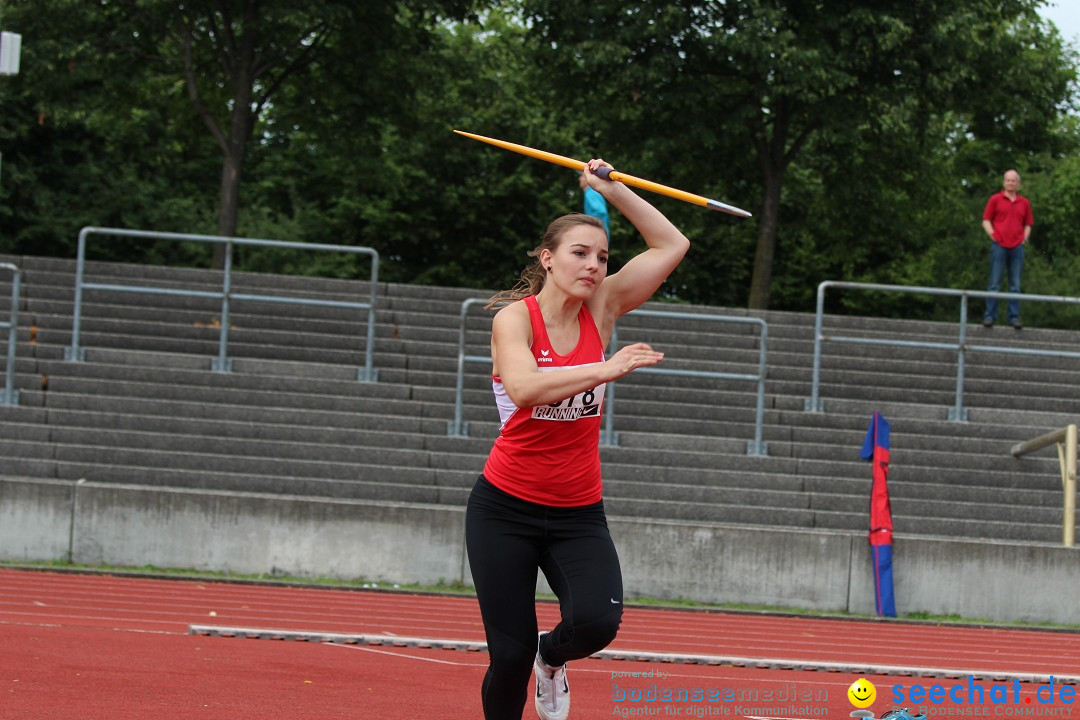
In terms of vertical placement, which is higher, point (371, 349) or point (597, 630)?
point (371, 349)

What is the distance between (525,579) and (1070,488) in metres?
8.27

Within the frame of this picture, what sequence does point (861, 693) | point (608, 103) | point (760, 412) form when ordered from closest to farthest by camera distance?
point (861, 693)
point (760, 412)
point (608, 103)

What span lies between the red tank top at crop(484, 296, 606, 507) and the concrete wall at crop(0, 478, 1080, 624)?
6.86 m

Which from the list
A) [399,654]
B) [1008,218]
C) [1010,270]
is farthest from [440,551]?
[1008,218]

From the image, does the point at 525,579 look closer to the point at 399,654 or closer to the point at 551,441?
the point at 551,441

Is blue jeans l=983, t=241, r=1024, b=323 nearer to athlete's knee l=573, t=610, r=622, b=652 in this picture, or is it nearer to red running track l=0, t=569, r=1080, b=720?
red running track l=0, t=569, r=1080, b=720

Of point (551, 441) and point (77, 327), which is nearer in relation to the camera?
point (551, 441)

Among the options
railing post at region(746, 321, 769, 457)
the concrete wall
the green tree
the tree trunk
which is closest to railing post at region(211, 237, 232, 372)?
the concrete wall

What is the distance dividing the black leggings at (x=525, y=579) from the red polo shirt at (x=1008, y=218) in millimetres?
12519

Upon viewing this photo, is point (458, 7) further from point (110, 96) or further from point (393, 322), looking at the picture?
point (393, 322)

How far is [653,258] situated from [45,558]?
27.0ft

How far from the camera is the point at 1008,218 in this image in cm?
1636

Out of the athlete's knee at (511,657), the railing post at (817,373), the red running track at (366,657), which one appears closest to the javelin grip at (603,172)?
the athlete's knee at (511,657)

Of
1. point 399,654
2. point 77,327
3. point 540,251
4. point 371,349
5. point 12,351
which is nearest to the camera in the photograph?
point 540,251
